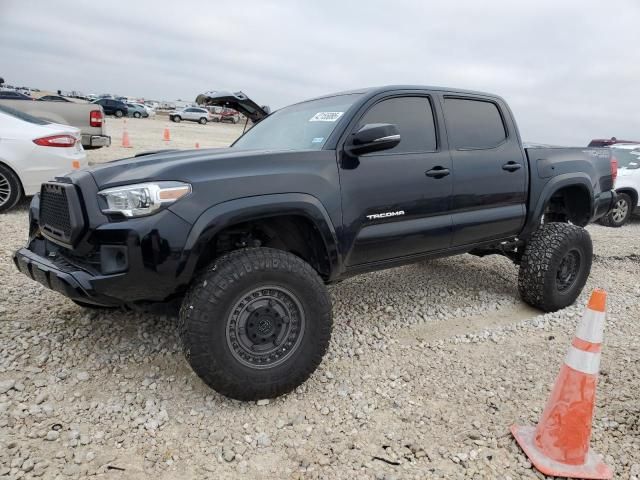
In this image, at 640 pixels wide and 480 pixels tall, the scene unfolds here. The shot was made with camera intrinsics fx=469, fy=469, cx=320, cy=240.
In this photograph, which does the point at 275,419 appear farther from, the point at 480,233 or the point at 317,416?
the point at 480,233

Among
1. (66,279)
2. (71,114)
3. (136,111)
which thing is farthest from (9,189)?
(136,111)

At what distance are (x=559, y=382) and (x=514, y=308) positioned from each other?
6.82 ft

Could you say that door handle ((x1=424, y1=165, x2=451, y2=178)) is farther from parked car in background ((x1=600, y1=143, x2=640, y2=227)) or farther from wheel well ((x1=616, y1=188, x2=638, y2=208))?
wheel well ((x1=616, y1=188, x2=638, y2=208))

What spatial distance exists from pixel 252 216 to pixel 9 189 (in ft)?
16.2

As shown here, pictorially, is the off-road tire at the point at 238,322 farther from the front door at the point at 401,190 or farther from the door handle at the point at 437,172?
the door handle at the point at 437,172

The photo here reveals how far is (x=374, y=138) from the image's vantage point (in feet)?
9.42

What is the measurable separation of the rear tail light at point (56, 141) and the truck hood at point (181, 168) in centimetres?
411

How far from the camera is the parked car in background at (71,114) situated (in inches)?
340

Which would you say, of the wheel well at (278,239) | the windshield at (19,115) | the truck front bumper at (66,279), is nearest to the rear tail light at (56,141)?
the windshield at (19,115)

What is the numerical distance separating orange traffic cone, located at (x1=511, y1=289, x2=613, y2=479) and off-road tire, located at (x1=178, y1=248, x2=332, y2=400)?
4.16ft

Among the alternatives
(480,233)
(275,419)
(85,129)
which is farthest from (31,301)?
(85,129)

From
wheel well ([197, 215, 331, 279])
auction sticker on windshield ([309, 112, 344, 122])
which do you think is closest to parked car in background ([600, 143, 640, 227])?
auction sticker on windshield ([309, 112, 344, 122])

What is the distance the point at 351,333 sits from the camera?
3.64 meters

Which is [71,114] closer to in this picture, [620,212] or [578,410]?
[578,410]
